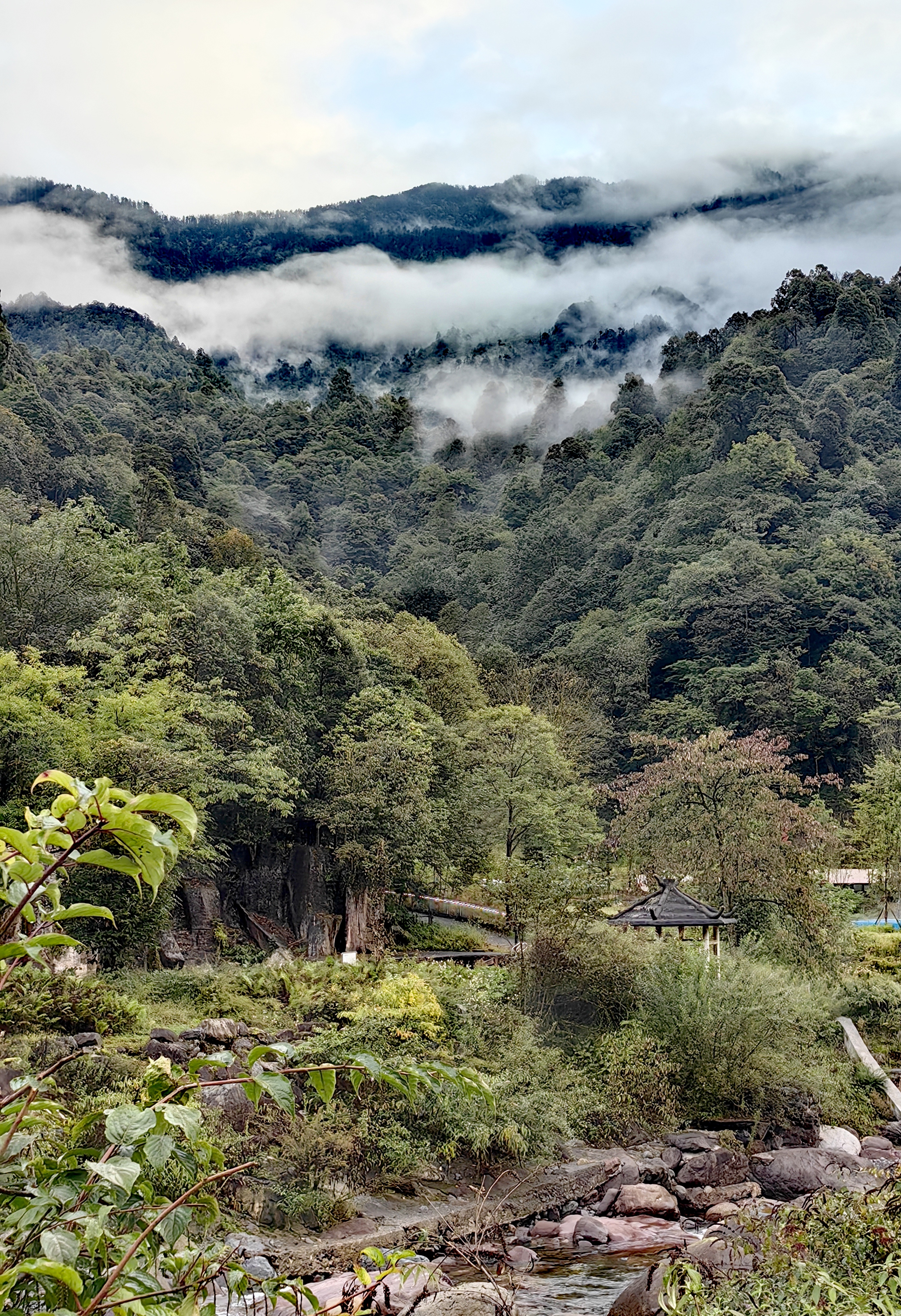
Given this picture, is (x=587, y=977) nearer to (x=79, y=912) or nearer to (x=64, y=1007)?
(x=64, y=1007)

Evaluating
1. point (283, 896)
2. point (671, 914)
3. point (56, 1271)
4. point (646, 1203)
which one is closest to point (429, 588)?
point (283, 896)

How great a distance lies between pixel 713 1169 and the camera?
458 inches

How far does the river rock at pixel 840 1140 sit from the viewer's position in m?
13.0

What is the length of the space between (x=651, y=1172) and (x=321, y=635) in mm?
16384

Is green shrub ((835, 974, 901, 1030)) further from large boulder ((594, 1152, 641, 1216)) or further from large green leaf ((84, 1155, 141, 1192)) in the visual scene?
large green leaf ((84, 1155, 141, 1192))

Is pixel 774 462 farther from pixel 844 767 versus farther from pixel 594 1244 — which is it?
pixel 594 1244

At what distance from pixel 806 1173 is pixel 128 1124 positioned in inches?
470

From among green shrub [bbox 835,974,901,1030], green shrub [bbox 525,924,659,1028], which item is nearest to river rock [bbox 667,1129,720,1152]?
green shrub [bbox 525,924,659,1028]

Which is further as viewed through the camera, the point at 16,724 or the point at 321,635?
the point at 321,635

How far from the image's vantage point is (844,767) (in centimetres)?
3941

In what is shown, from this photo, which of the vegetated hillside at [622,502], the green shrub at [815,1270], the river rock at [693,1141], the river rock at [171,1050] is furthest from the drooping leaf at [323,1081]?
the vegetated hillside at [622,502]

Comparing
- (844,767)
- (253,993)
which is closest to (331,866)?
(253,993)

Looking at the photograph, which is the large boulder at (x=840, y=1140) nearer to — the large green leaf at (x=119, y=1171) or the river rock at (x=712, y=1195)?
the river rock at (x=712, y=1195)

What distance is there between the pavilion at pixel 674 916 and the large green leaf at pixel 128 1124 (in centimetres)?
1439
